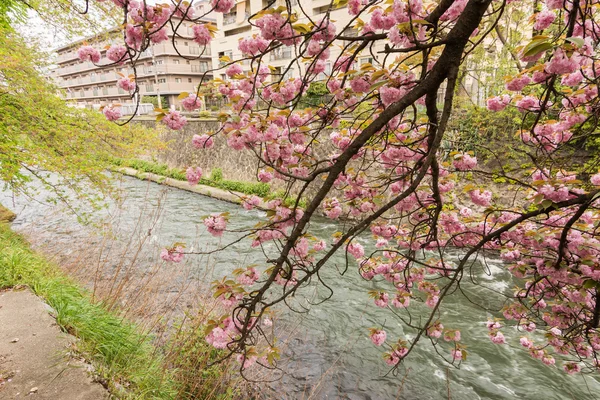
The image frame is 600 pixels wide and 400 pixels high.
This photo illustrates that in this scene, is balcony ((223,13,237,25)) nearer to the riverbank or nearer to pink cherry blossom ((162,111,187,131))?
the riverbank

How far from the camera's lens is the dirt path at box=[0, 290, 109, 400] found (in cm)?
202

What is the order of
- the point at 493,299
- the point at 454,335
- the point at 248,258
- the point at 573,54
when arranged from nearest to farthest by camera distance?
the point at 573,54 < the point at 454,335 < the point at 493,299 < the point at 248,258

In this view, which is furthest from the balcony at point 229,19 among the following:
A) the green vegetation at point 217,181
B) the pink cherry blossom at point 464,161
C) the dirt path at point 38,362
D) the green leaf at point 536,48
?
the green leaf at point 536,48

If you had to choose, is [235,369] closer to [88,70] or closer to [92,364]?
[92,364]

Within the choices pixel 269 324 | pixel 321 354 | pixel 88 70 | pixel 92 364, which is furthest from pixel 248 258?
pixel 88 70

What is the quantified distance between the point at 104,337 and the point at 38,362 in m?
0.53

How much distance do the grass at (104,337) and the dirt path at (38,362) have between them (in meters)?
0.12

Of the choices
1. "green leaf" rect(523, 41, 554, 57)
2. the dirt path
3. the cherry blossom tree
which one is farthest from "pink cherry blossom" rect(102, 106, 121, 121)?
"green leaf" rect(523, 41, 554, 57)

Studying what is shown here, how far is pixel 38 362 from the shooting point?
225 cm

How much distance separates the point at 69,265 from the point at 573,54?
5.86m

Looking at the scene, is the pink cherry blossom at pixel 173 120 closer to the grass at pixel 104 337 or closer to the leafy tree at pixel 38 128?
the grass at pixel 104 337

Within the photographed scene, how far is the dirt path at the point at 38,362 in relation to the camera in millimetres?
2023

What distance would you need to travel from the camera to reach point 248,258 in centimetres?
641

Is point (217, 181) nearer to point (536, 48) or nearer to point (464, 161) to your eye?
point (464, 161)
